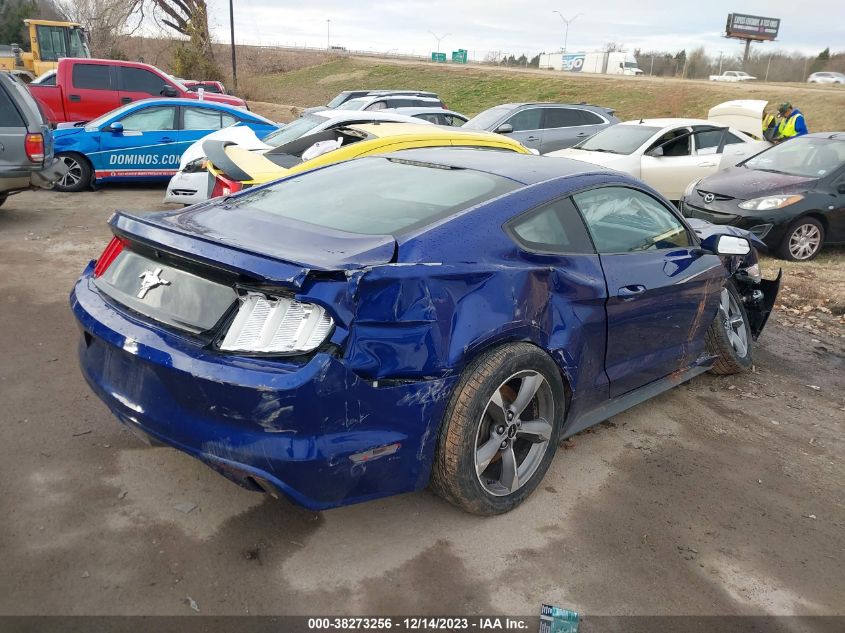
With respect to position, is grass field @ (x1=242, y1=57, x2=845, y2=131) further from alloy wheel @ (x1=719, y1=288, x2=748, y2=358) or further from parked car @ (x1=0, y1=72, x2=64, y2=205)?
parked car @ (x1=0, y1=72, x2=64, y2=205)

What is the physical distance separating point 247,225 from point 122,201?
27.1 feet

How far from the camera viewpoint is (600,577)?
290 cm

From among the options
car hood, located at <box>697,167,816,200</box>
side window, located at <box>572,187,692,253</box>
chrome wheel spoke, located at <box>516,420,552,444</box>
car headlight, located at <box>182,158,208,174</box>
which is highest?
side window, located at <box>572,187,692,253</box>

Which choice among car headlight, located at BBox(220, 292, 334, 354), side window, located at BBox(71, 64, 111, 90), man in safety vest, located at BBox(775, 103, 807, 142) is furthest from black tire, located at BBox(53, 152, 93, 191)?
man in safety vest, located at BBox(775, 103, 807, 142)

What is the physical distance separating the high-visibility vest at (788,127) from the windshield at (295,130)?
8.43 metres

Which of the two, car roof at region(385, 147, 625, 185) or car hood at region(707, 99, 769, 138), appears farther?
car hood at region(707, 99, 769, 138)

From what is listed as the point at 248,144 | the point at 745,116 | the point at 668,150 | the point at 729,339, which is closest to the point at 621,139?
the point at 668,150

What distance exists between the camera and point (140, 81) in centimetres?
1491

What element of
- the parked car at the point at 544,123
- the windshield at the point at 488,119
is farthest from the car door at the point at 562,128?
the windshield at the point at 488,119

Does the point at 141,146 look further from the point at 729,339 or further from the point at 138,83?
the point at 729,339

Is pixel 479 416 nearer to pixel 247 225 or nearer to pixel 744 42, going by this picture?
pixel 247 225

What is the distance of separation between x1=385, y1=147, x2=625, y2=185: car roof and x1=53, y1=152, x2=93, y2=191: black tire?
8273 millimetres

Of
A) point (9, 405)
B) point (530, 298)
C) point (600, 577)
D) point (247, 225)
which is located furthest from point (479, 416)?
point (9, 405)

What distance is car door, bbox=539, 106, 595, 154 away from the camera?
44.9ft
